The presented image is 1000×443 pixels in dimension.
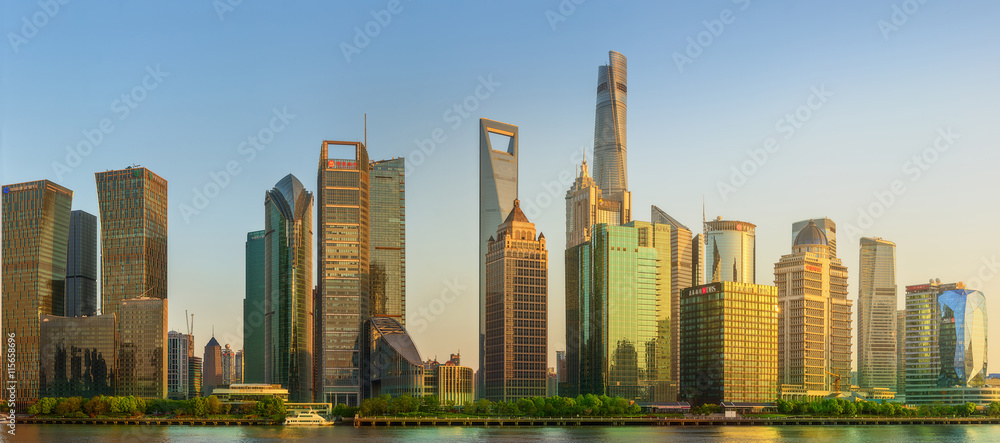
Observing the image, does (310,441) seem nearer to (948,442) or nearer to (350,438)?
(350,438)

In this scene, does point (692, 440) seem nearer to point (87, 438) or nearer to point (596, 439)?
point (596, 439)

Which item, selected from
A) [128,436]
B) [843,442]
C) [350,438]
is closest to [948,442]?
[843,442]

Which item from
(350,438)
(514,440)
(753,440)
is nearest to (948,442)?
(753,440)

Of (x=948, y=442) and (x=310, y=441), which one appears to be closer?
(x=310, y=441)

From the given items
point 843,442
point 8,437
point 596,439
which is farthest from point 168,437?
point 843,442

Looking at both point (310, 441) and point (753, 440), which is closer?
point (310, 441)

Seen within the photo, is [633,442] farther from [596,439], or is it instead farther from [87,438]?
[87,438]
